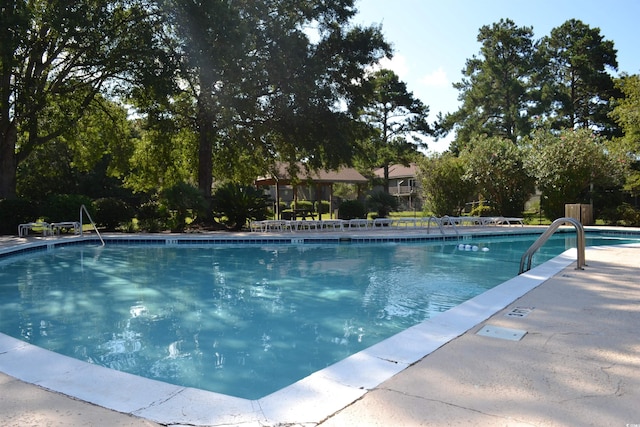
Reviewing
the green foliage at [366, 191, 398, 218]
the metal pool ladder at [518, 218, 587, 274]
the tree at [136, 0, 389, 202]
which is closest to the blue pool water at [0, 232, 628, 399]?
the metal pool ladder at [518, 218, 587, 274]

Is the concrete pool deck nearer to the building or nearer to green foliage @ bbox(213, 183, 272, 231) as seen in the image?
green foliage @ bbox(213, 183, 272, 231)

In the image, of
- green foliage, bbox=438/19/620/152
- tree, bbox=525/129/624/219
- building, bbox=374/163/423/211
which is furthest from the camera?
building, bbox=374/163/423/211

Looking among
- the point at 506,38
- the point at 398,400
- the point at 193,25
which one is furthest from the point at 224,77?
the point at 506,38

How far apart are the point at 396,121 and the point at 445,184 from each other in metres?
11.8

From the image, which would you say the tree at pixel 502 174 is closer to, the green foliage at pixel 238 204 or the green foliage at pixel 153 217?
the green foliage at pixel 238 204

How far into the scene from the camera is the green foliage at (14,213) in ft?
49.3

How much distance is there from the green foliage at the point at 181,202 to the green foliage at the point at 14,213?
4.37m

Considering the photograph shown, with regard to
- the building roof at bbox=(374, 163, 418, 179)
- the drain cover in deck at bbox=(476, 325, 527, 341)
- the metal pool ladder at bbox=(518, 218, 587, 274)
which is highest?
the building roof at bbox=(374, 163, 418, 179)

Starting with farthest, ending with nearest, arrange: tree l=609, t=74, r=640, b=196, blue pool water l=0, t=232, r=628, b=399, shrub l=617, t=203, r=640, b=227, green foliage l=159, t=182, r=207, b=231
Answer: tree l=609, t=74, r=640, b=196 → shrub l=617, t=203, r=640, b=227 → green foliage l=159, t=182, r=207, b=231 → blue pool water l=0, t=232, r=628, b=399

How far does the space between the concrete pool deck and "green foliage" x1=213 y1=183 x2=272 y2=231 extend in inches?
569

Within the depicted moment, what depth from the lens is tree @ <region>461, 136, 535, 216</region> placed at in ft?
70.5

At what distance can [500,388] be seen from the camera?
2699 mm

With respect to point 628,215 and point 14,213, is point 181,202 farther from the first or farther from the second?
point 628,215

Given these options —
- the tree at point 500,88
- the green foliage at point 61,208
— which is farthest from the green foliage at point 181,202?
the tree at point 500,88
